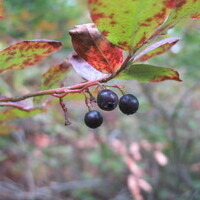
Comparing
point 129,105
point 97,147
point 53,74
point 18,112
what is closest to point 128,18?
point 129,105

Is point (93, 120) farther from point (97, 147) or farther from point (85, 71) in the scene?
point (97, 147)

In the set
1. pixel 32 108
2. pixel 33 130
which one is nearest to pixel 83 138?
pixel 33 130

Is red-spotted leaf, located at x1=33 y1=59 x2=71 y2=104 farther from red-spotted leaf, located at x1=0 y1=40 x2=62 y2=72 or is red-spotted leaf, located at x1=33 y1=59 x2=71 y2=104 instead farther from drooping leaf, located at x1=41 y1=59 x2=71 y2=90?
red-spotted leaf, located at x1=0 y1=40 x2=62 y2=72

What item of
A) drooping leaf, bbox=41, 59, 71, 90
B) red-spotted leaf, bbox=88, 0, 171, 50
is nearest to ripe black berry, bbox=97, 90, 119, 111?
red-spotted leaf, bbox=88, 0, 171, 50

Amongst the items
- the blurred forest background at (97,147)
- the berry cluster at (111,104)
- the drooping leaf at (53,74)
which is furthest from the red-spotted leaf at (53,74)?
the blurred forest background at (97,147)

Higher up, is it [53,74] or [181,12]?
[181,12]
